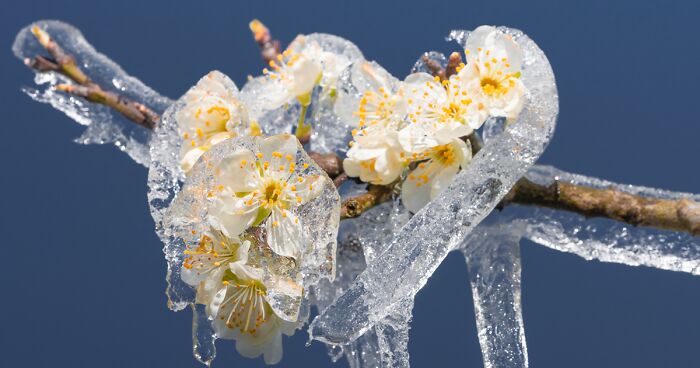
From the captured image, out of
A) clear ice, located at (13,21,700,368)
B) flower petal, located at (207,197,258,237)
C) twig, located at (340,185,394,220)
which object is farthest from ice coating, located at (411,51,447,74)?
flower petal, located at (207,197,258,237)

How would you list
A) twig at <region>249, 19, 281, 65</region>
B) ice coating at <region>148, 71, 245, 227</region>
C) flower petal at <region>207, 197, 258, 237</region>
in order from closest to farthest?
flower petal at <region>207, 197, 258, 237</region> → ice coating at <region>148, 71, 245, 227</region> → twig at <region>249, 19, 281, 65</region>

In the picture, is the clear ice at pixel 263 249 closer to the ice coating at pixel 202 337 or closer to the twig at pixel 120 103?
the ice coating at pixel 202 337

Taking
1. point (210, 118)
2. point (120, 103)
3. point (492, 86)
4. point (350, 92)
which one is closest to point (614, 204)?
point (492, 86)

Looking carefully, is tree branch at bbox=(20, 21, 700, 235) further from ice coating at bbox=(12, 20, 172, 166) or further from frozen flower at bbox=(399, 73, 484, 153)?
ice coating at bbox=(12, 20, 172, 166)

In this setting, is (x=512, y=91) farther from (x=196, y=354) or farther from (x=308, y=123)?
(x=196, y=354)

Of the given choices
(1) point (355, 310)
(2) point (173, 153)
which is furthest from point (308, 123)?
(1) point (355, 310)

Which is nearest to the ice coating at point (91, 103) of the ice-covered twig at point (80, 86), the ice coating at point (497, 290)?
the ice-covered twig at point (80, 86)
